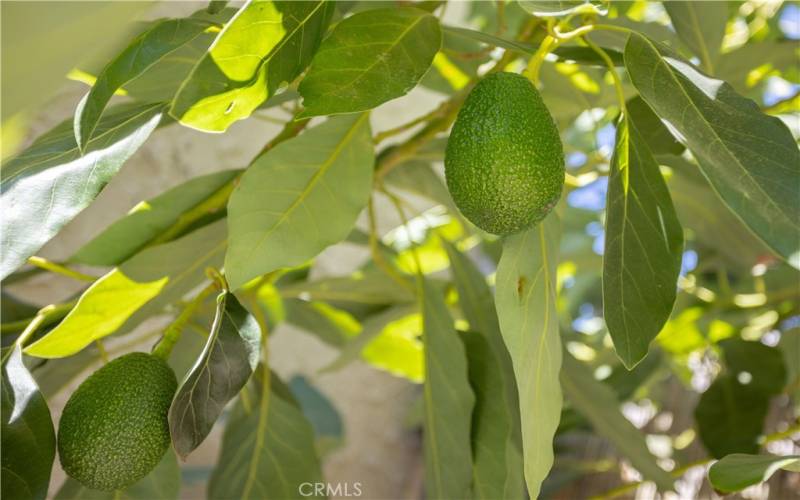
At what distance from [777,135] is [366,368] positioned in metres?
1.16

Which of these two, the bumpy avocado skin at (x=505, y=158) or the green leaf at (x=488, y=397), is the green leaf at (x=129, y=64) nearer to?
the bumpy avocado skin at (x=505, y=158)

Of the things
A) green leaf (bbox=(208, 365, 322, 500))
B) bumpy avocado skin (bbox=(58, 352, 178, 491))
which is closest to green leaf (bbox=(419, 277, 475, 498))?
green leaf (bbox=(208, 365, 322, 500))

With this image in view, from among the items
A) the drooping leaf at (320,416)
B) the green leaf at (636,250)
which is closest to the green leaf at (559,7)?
the green leaf at (636,250)

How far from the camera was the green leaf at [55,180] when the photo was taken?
0.49m

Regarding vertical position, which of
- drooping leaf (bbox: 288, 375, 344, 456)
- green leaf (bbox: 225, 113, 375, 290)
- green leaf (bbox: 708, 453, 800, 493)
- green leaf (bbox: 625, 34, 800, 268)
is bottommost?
drooping leaf (bbox: 288, 375, 344, 456)

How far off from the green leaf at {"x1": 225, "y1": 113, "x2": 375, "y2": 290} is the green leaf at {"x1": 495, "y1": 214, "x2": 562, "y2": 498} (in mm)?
132

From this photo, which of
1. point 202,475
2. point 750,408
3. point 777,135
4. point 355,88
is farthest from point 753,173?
point 202,475

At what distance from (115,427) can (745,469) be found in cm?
39

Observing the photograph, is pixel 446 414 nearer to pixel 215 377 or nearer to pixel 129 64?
pixel 215 377

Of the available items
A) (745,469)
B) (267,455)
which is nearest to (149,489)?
(267,455)

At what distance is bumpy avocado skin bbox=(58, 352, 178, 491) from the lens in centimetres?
52

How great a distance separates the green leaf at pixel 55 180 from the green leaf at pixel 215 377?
0.11 m

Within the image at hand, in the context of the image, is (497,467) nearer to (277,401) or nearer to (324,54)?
(277,401)

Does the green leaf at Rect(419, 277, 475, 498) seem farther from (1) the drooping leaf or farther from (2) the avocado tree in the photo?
(1) the drooping leaf
